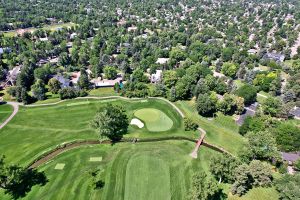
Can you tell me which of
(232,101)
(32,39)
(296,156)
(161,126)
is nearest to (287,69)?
(232,101)

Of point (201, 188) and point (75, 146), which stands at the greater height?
point (201, 188)

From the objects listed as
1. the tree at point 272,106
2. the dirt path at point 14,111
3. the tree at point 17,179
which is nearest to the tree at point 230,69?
the tree at point 272,106

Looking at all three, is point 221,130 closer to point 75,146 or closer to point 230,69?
point 75,146

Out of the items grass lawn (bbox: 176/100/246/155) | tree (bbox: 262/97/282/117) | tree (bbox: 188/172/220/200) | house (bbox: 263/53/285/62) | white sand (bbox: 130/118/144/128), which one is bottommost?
white sand (bbox: 130/118/144/128)

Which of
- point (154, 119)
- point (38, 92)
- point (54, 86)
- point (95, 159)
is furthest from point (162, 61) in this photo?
point (95, 159)

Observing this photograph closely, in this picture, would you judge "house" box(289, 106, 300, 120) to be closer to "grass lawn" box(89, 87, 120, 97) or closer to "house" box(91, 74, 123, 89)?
"grass lawn" box(89, 87, 120, 97)

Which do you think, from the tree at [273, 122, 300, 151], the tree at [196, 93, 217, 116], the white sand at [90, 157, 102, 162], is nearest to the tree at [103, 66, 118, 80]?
the tree at [196, 93, 217, 116]

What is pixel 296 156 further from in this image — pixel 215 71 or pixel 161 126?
pixel 215 71

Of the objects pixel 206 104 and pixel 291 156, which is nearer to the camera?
pixel 291 156
